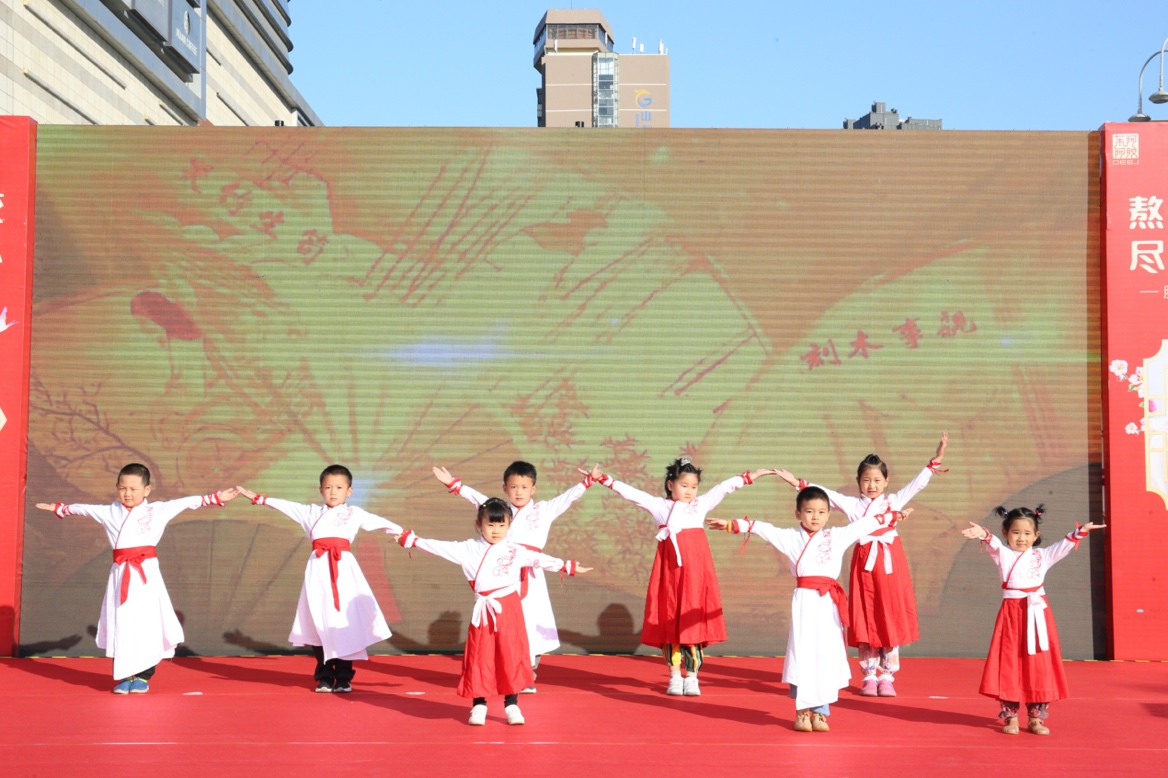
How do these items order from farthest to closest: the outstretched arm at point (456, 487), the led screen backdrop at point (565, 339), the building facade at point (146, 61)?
the building facade at point (146, 61), the led screen backdrop at point (565, 339), the outstretched arm at point (456, 487)

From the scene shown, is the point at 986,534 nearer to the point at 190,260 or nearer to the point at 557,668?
the point at 557,668

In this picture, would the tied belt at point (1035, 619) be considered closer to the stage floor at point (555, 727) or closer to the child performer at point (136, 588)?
the stage floor at point (555, 727)

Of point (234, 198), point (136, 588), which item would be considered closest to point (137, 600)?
point (136, 588)

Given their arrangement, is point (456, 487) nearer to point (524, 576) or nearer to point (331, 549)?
point (524, 576)

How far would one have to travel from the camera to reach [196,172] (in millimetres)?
7414

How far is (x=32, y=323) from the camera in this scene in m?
7.28

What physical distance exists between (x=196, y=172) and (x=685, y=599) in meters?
4.20

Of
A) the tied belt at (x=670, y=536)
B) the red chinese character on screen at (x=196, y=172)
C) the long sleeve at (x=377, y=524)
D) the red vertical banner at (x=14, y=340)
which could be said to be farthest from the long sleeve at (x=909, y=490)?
the red vertical banner at (x=14, y=340)

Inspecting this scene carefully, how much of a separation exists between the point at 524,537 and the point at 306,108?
35.3 metres

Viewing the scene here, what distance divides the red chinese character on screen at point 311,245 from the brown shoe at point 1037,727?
195 inches

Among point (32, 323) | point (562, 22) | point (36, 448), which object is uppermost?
point (562, 22)

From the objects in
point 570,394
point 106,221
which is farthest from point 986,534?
point 106,221

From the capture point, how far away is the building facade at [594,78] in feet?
130

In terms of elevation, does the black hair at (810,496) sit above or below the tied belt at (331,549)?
above
